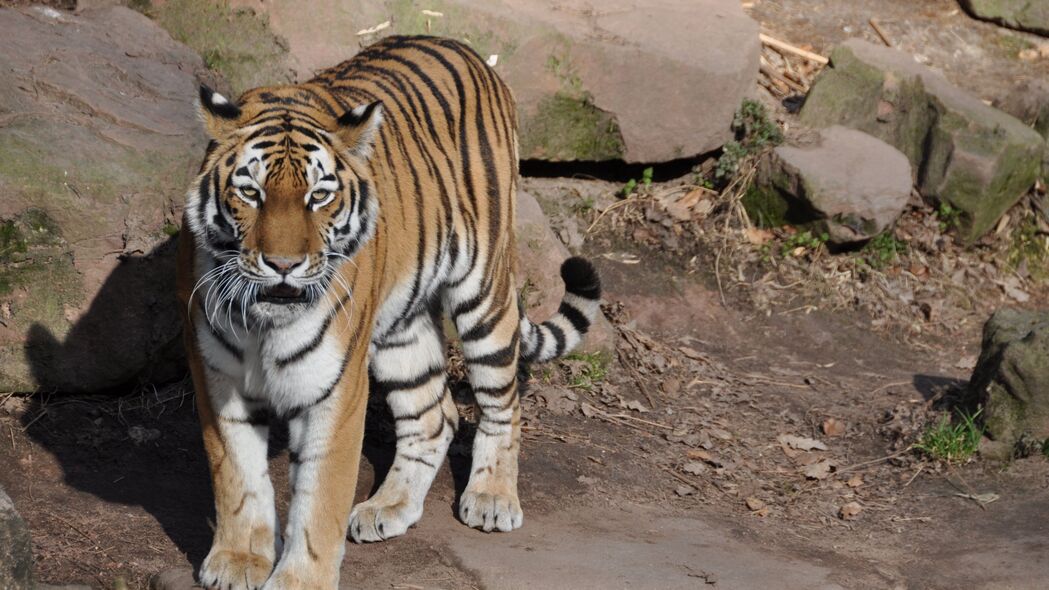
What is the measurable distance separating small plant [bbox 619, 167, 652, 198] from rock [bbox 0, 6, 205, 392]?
3081 mm

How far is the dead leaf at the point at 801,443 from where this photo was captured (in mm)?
5988

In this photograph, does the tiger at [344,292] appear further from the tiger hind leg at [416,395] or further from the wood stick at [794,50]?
the wood stick at [794,50]

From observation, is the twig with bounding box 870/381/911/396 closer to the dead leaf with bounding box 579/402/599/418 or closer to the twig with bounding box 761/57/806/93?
the dead leaf with bounding box 579/402/599/418

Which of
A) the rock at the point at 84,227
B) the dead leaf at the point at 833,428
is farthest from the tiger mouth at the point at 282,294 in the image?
the dead leaf at the point at 833,428

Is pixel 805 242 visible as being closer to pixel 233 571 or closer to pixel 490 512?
pixel 490 512

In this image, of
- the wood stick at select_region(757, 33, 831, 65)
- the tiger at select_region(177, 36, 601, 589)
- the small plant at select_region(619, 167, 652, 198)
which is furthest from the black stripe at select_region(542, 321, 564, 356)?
the wood stick at select_region(757, 33, 831, 65)

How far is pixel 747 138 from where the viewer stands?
7.73m

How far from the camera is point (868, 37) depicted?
9602 mm

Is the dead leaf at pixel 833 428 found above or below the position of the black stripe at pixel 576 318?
below

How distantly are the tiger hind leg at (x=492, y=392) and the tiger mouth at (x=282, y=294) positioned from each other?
123cm

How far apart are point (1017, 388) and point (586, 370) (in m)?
2.07

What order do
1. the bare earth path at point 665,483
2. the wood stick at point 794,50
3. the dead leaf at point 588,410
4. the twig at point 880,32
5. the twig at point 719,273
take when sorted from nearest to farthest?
1. the bare earth path at point 665,483
2. the dead leaf at point 588,410
3. the twig at point 719,273
4. the wood stick at point 794,50
5. the twig at point 880,32

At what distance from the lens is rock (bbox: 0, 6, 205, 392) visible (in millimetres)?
4934

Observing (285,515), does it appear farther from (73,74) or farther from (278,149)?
(73,74)
